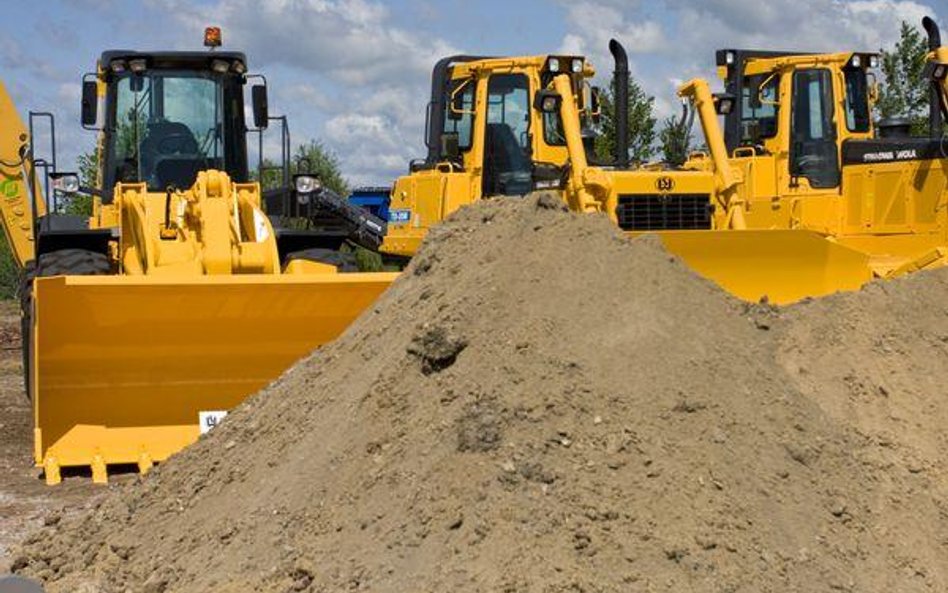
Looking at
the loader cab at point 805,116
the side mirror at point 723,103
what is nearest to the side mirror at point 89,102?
the side mirror at point 723,103

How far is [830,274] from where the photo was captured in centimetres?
1016

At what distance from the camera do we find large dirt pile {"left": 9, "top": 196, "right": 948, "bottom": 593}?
516 centimetres

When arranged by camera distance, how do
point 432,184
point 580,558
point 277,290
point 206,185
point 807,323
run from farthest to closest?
1. point 432,184
2. point 206,185
3. point 277,290
4. point 807,323
5. point 580,558

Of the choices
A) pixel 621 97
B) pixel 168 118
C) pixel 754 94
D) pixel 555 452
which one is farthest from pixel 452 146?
pixel 555 452

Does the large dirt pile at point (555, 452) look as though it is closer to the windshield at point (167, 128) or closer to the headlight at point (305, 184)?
the headlight at point (305, 184)

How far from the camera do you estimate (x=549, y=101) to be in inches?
501

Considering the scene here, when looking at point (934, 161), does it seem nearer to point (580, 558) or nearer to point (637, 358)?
point (637, 358)

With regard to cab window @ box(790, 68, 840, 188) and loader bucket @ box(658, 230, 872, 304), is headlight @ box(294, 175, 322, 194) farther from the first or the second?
cab window @ box(790, 68, 840, 188)

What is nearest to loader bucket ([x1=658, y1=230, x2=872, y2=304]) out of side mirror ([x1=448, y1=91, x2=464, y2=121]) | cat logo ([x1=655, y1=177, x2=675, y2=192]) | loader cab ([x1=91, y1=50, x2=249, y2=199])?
cat logo ([x1=655, y1=177, x2=675, y2=192])

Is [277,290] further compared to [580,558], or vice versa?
[277,290]

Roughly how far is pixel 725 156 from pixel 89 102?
17.4 feet

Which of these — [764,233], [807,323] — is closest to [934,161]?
[764,233]

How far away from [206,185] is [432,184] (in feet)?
15.6

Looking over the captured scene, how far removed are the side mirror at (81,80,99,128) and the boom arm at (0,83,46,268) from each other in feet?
10.7
